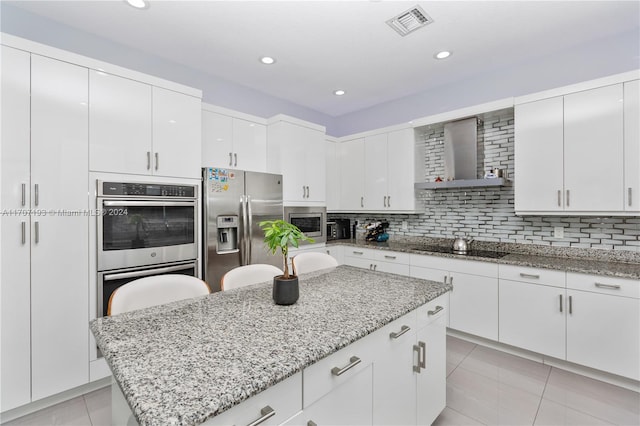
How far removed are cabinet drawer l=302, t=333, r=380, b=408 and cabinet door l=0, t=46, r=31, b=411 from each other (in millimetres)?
2116

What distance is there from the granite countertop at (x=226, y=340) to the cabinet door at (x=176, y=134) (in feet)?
4.62

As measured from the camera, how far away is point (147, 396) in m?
0.68

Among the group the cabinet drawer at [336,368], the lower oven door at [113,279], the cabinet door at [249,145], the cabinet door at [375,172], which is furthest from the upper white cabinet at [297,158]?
the cabinet drawer at [336,368]

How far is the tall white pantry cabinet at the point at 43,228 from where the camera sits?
1824mm

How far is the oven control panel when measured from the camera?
2.16 m

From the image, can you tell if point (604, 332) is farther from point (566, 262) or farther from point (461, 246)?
point (461, 246)

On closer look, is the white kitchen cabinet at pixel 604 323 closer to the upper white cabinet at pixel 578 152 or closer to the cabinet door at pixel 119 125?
the upper white cabinet at pixel 578 152

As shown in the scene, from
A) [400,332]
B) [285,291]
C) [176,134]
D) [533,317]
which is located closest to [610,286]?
[533,317]

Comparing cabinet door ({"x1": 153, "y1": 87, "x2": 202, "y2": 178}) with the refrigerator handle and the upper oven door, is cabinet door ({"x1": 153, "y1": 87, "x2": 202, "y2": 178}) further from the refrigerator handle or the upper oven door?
the refrigerator handle

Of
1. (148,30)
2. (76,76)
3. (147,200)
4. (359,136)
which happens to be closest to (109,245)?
(147,200)

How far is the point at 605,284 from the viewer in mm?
2150

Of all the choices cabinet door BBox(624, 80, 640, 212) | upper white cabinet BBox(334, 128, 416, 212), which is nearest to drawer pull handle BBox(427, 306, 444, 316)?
cabinet door BBox(624, 80, 640, 212)

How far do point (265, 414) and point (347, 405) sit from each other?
0.41 m

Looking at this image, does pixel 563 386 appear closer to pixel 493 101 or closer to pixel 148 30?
pixel 493 101
